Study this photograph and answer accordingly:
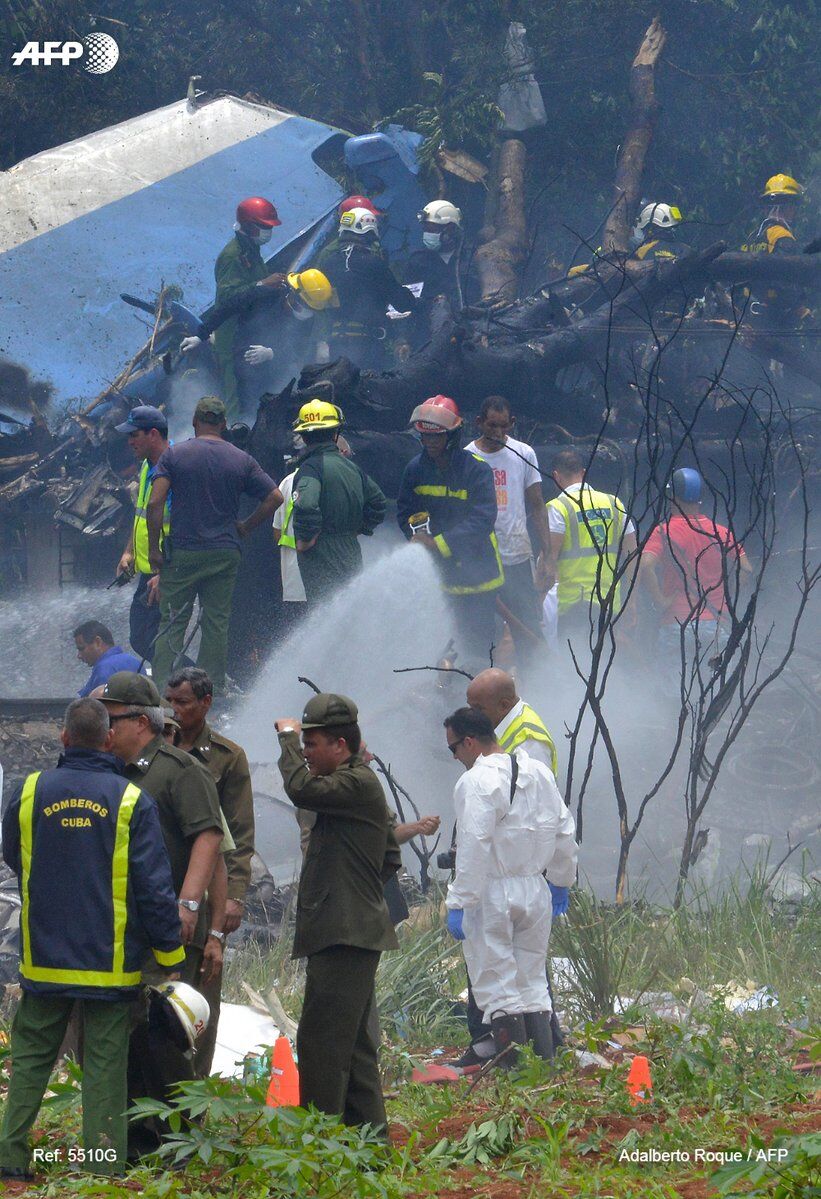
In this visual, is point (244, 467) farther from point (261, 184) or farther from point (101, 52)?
point (101, 52)

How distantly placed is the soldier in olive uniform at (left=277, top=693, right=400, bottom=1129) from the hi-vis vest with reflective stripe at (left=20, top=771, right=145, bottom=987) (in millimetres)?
525

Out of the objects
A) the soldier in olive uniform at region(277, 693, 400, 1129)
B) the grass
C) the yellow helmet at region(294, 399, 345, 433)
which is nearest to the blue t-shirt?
the grass

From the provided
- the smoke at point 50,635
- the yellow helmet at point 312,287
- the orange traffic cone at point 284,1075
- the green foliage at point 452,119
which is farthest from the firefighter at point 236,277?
the orange traffic cone at point 284,1075

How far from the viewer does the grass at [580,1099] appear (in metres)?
3.49

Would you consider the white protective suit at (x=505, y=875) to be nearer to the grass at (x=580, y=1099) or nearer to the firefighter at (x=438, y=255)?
the grass at (x=580, y=1099)

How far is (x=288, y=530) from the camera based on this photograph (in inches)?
330

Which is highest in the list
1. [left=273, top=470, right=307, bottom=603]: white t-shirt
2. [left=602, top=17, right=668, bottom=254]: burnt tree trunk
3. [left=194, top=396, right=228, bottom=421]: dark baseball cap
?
[left=602, top=17, right=668, bottom=254]: burnt tree trunk

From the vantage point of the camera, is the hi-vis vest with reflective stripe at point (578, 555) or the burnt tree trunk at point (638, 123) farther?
the burnt tree trunk at point (638, 123)

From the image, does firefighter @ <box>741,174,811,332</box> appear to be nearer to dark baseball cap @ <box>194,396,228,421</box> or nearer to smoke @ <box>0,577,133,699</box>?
smoke @ <box>0,577,133,699</box>

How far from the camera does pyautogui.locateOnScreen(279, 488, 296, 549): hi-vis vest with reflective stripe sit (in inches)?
327

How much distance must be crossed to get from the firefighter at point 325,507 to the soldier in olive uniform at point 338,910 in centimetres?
404

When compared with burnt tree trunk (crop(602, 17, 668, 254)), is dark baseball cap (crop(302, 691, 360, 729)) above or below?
below

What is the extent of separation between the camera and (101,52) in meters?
16.8

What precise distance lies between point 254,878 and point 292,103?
1250 centimetres
